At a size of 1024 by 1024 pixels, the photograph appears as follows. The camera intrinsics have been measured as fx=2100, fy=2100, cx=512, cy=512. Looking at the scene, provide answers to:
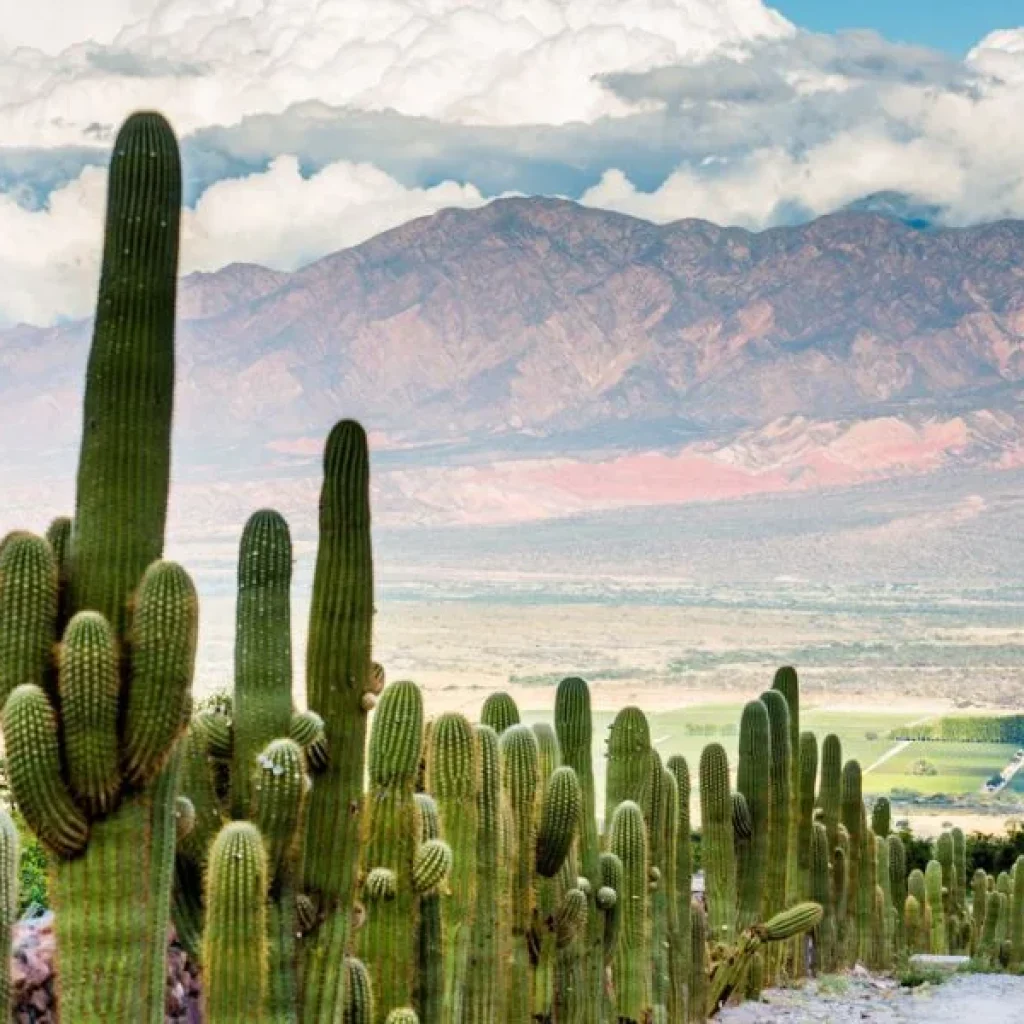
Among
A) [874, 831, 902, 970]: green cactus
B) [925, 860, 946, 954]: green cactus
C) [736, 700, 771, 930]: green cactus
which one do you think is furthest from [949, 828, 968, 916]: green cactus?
[736, 700, 771, 930]: green cactus

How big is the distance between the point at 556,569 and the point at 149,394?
152316 mm

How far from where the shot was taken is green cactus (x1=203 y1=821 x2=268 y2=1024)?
841 cm

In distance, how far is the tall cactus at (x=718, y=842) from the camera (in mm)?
16734

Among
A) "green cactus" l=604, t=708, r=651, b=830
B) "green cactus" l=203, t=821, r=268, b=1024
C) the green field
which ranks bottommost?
"green cactus" l=203, t=821, r=268, b=1024

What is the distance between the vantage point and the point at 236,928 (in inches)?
335

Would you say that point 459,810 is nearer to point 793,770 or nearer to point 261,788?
point 261,788

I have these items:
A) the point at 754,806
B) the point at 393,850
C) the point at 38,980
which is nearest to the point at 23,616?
the point at 38,980

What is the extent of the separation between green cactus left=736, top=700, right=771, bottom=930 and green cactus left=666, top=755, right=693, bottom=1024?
910mm

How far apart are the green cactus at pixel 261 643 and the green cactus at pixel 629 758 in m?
5.47

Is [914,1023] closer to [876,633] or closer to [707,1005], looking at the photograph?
[707,1005]

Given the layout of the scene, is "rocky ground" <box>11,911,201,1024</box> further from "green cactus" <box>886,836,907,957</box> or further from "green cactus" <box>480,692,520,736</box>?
"green cactus" <box>886,836,907,957</box>

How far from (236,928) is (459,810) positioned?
8.28 feet

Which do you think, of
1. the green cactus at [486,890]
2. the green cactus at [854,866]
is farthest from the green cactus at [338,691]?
the green cactus at [854,866]

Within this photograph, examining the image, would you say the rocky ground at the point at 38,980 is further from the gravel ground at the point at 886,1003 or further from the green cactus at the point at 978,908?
the green cactus at the point at 978,908
